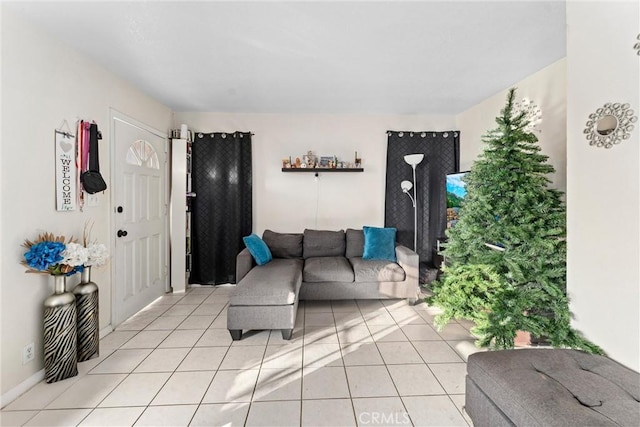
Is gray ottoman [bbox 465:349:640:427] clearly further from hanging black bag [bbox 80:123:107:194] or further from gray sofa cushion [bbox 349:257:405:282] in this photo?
hanging black bag [bbox 80:123:107:194]

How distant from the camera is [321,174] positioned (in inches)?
161

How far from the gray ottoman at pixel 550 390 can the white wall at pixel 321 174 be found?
286cm

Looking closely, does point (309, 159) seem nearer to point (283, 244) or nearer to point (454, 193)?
point (283, 244)

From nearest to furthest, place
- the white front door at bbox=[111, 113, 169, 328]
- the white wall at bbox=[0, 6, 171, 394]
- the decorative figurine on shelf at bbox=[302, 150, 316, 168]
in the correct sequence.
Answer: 1. the white wall at bbox=[0, 6, 171, 394]
2. the white front door at bbox=[111, 113, 169, 328]
3. the decorative figurine on shelf at bbox=[302, 150, 316, 168]

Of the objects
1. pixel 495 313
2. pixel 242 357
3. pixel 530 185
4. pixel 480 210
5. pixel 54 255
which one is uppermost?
pixel 530 185

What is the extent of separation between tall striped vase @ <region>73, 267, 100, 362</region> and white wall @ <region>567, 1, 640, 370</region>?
3.36 metres

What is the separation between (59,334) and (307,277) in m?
2.11

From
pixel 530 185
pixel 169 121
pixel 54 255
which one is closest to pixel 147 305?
pixel 54 255

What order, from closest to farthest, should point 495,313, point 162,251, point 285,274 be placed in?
point 495,313 < point 285,274 < point 162,251

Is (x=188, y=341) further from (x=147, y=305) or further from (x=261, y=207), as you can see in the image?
(x=261, y=207)

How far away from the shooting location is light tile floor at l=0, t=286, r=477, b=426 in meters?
1.63

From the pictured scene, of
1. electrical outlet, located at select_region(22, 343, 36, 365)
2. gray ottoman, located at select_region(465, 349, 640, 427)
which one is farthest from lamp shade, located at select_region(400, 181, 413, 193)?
electrical outlet, located at select_region(22, 343, 36, 365)

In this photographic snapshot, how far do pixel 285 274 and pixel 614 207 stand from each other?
2444 mm

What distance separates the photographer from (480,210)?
2.14 m
